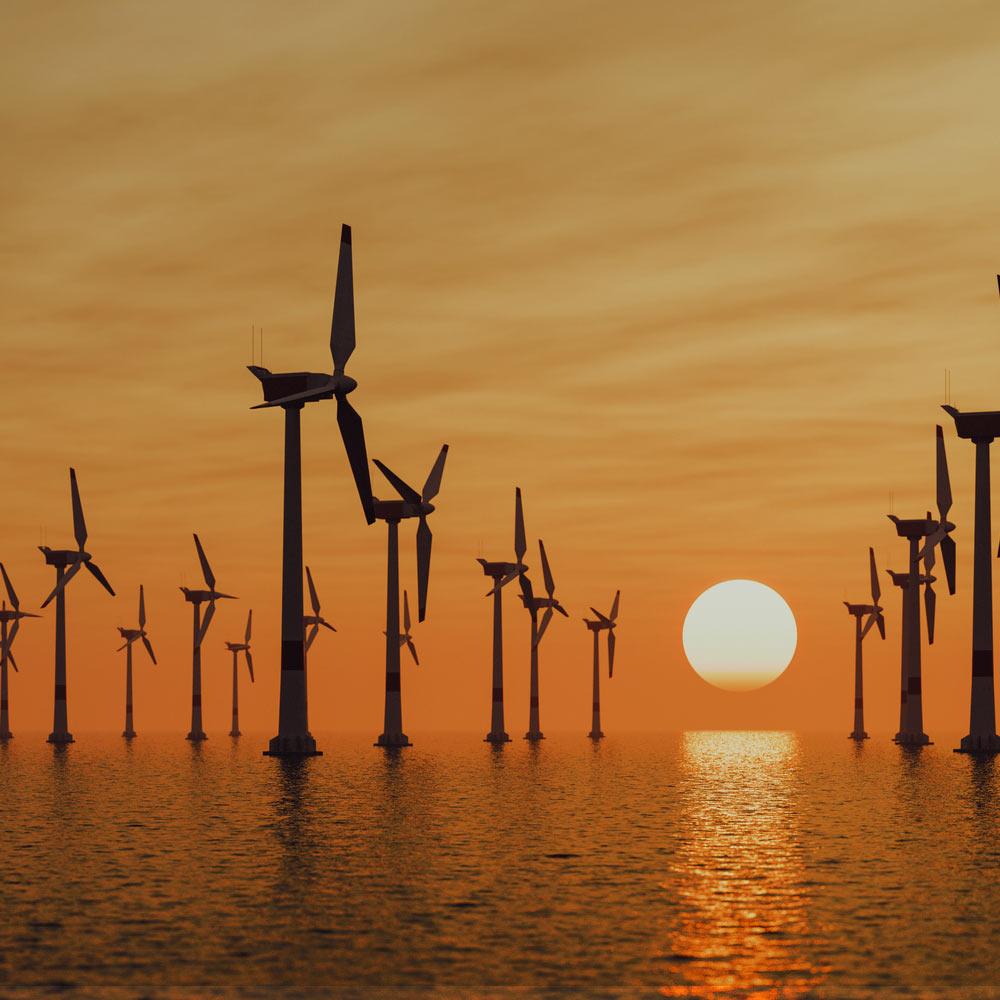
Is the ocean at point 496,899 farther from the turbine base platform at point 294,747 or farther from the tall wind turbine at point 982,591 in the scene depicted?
the tall wind turbine at point 982,591

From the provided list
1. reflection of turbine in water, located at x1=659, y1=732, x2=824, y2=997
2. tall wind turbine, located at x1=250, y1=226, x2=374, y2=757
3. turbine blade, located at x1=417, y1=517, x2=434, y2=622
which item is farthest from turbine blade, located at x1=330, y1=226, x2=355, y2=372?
reflection of turbine in water, located at x1=659, y1=732, x2=824, y2=997

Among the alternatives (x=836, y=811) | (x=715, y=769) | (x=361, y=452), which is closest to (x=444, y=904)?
(x=836, y=811)

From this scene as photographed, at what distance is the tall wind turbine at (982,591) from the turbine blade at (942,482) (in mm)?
18200

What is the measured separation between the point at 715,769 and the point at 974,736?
39232mm

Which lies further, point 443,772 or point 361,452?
point 443,772

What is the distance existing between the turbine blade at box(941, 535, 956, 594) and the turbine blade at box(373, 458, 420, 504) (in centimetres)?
6022

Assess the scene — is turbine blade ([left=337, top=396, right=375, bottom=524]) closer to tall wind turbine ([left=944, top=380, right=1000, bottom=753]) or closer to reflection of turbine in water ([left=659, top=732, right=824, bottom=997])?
reflection of turbine in water ([left=659, top=732, right=824, bottom=997])

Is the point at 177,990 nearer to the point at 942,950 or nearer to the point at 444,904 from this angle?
the point at 444,904

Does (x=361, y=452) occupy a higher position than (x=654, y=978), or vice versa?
(x=361, y=452)

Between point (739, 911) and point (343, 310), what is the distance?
89106 millimetres

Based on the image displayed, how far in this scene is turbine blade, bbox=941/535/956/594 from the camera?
598ft

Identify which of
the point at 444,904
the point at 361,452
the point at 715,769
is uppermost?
the point at 361,452

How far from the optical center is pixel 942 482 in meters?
185

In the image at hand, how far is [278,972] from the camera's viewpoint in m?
37.7
